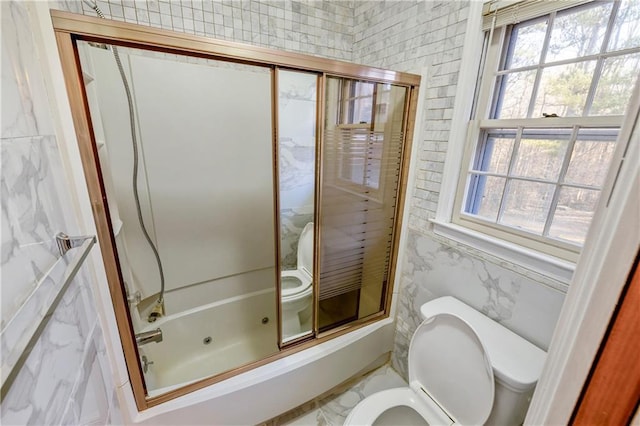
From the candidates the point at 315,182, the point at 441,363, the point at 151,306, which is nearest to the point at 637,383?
the point at 441,363

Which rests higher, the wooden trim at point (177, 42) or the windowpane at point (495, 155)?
the wooden trim at point (177, 42)

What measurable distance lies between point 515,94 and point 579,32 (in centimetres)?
26

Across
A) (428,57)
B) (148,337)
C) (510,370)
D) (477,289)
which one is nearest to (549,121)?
(428,57)

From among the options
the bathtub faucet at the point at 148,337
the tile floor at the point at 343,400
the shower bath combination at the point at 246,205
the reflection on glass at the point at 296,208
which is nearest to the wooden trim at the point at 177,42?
the shower bath combination at the point at 246,205

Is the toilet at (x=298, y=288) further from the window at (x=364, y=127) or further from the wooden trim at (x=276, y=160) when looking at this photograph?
the window at (x=364, y=127)

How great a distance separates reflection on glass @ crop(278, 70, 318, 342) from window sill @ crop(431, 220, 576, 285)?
74 cm

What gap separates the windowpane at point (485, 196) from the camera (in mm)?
1266

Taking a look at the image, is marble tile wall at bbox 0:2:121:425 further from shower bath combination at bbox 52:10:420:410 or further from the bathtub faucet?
the bathtub faucet

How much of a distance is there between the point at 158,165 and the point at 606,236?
1.89 metres

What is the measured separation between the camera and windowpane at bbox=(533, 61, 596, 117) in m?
0.98

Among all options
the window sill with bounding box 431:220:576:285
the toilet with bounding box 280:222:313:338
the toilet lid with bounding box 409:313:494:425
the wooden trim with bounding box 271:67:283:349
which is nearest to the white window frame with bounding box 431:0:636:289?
the window sill with bounding box 431:220:576:285

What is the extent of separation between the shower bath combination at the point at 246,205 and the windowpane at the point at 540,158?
55cm

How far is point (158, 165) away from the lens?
1603 mm

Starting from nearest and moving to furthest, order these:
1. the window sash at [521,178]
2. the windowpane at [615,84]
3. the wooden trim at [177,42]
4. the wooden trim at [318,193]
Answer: the wooden trim at [177,42] < the windowpane at [615,84] < the window sash at [521,178] < the wooden trim at [318,193]
